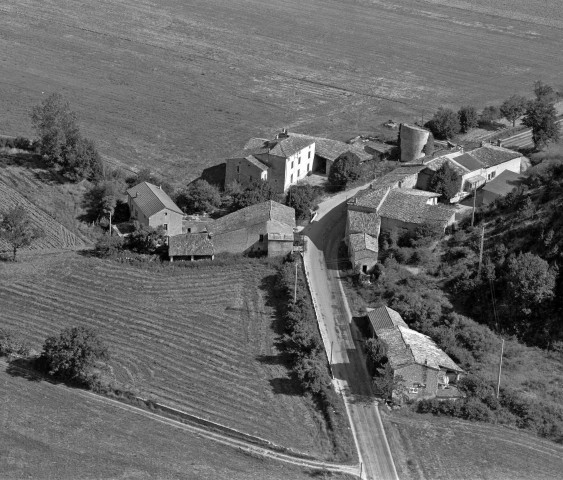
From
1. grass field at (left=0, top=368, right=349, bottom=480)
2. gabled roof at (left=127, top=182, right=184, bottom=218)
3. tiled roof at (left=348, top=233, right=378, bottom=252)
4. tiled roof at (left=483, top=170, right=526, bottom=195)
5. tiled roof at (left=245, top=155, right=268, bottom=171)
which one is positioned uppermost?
tiled roof at (left=483, top=170, right=526, bottom=195)

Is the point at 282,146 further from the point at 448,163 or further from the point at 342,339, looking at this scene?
the point at 342,339

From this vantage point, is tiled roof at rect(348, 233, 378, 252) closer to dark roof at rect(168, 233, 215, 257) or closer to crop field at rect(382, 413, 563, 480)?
dark roof at rect(168, 233, 215, 257)

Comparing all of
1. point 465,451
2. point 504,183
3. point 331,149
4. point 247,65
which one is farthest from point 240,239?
point 247,65

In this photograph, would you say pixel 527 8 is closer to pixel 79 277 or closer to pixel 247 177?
pixel 247 177

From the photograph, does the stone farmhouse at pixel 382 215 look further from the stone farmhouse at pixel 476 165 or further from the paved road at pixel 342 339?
the stone farmhouse at pixel 476 165

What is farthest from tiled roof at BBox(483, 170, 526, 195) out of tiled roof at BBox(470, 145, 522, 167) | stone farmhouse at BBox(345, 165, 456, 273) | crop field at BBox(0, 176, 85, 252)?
crop field at BBox(0, 176, 85, 252)

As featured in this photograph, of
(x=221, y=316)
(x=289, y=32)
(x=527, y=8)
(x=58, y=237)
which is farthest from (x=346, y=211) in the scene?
(x=527, y=8)

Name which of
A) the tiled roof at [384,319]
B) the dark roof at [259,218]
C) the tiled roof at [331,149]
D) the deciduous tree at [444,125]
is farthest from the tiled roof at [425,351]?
the deciduous tree at [444,125]
